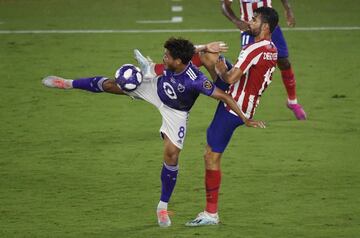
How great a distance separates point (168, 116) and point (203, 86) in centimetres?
57

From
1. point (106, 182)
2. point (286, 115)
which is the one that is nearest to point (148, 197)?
point (106, 182)

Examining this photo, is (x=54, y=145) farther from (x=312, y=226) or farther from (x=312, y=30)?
(x=312, y=30)

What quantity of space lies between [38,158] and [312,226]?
4367mm

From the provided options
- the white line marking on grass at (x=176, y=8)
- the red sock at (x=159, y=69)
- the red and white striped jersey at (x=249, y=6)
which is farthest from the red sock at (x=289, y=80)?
the white line marking on grass at (x=176, y=8)

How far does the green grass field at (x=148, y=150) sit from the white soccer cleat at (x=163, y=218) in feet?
0.31

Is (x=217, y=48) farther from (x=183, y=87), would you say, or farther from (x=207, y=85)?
(x=183, y=87)

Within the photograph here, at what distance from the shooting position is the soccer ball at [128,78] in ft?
34.3

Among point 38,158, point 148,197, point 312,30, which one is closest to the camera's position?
point 148,197

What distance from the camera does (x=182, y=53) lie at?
10.3m

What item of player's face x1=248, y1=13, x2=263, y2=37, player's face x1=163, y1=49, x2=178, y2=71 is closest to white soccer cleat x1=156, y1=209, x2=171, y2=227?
player's face x1=163, y1=49, x2=178, y2=71

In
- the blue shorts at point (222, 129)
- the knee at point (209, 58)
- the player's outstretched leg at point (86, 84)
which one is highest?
the knee at point (209, 58)

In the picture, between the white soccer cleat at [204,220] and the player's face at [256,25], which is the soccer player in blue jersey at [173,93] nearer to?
the white soccer cleat at [204,220]

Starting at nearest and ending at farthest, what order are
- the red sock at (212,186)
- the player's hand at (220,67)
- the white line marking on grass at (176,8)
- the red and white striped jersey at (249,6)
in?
the player's hand at (220,67), the red sock at (212,186), the red and white striped jersey at (249,6), the white line marking on grass at (176,8)

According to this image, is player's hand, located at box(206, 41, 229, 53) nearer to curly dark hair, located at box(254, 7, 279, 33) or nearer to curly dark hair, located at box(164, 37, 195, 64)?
curly dark hair, located at box(164, 37, 195, 64)
